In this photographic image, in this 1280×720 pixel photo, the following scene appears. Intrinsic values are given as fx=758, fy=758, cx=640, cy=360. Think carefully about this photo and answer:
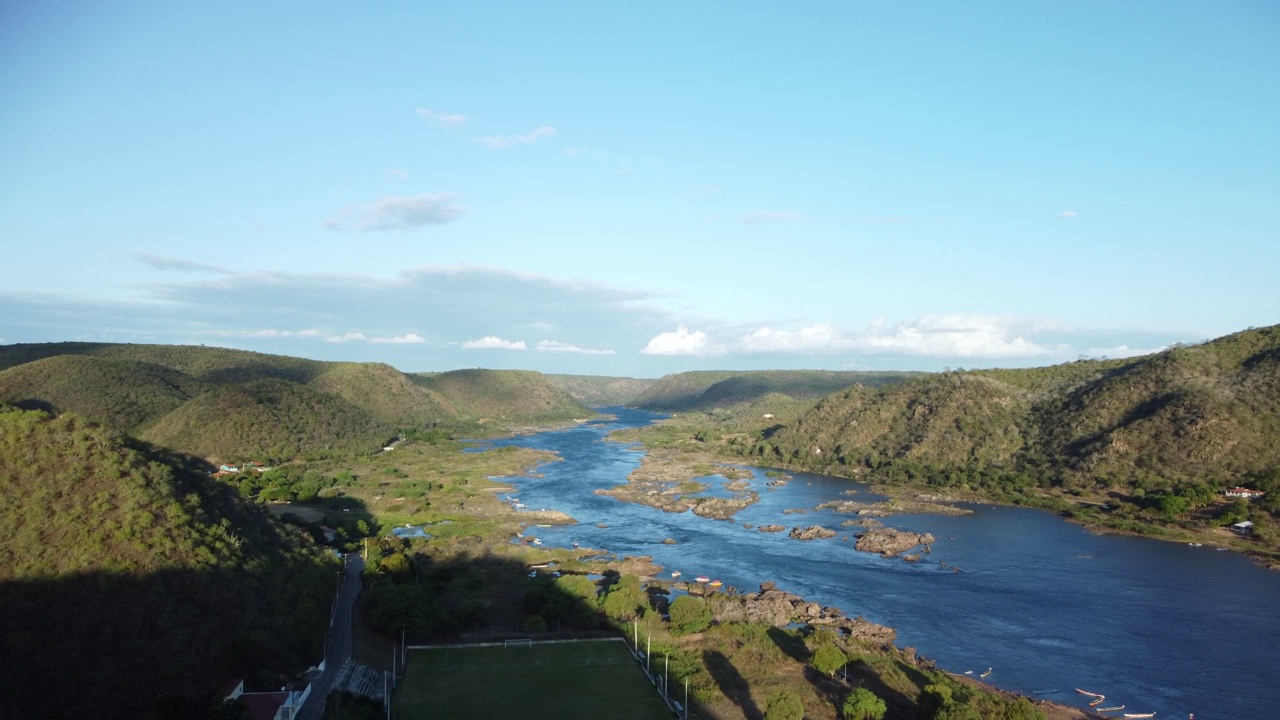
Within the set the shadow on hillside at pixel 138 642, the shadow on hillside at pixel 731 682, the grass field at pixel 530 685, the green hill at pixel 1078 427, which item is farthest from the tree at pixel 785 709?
the green hill at pixel 1078 427

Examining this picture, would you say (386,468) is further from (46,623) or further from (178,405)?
(46,623)

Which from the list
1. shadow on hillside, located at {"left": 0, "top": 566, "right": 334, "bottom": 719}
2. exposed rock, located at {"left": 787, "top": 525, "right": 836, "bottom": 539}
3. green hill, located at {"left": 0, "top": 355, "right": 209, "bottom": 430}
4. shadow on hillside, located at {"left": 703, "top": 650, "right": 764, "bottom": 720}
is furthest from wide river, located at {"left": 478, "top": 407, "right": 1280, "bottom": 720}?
green hill, located at {"left": 0, "top": 355, "right": 209, "bottom": 430}

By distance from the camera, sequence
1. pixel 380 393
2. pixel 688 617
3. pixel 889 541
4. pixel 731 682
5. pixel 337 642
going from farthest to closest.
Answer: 1. pixel 380 393
2. pixel 889 541
3. pixel 688 617
4. pixel 337 642
5. pixel 731 682

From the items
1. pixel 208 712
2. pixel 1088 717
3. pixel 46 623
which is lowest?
pixel 1088 717

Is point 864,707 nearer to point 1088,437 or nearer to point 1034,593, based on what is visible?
point 1034,593

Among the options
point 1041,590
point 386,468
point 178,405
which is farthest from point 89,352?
point 1041,590

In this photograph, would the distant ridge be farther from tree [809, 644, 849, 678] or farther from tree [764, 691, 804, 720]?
tree [764, 691, 804, 720]

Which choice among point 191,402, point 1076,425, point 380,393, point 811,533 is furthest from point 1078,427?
point 380,393
